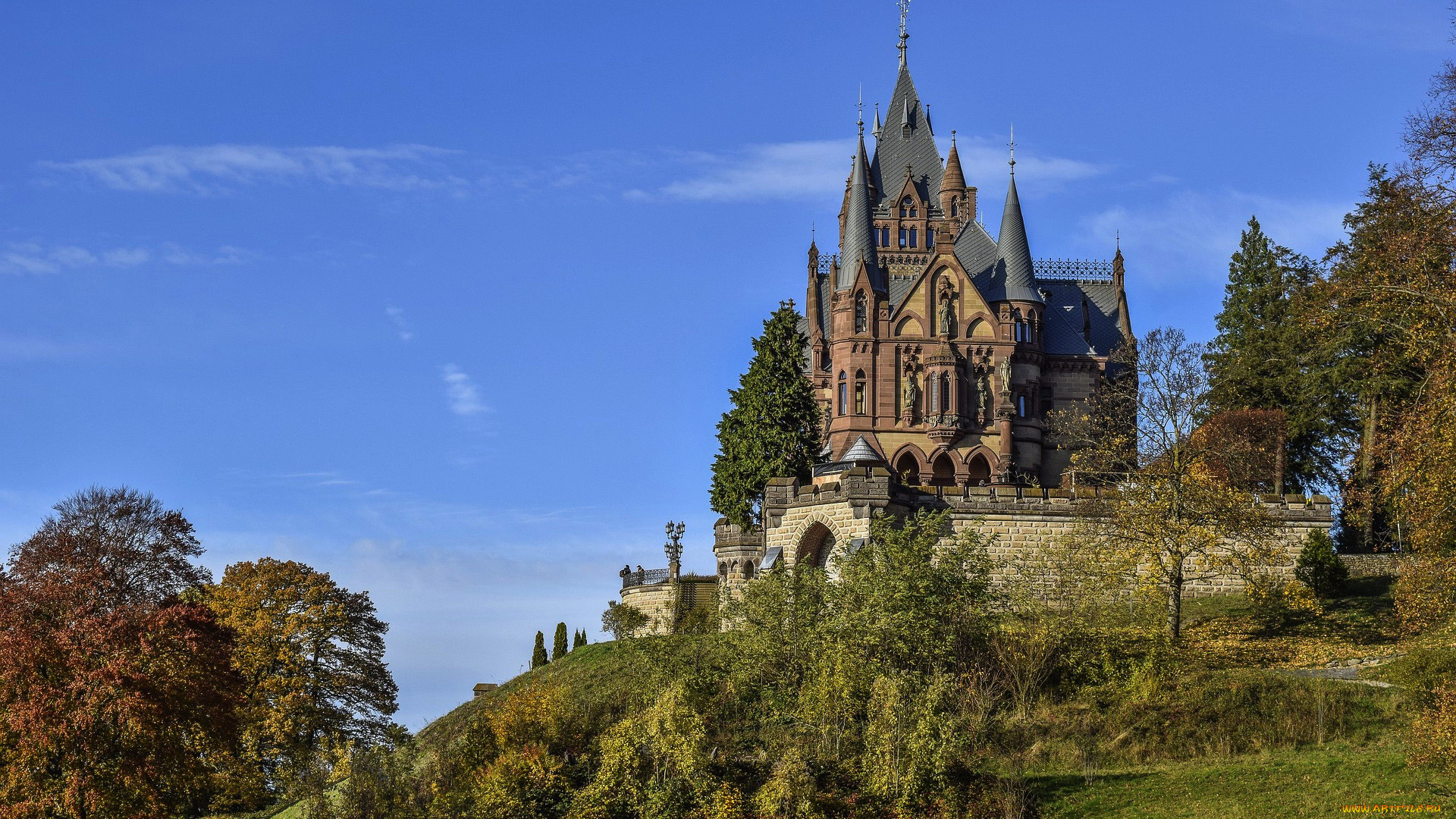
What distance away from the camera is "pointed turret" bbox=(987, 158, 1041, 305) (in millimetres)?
71188

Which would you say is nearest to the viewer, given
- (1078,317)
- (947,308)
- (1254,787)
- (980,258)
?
(1254,787)

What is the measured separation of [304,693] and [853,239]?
34.8m

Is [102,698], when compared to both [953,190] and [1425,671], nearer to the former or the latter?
[1425,671]

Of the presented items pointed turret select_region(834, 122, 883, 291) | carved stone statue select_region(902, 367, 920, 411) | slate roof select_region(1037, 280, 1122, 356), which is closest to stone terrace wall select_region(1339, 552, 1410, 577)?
carved stone statue select_region(902, 367, 920, 411)

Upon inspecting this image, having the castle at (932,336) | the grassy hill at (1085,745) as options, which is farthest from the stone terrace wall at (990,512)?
the grassy hill at (1085,745)

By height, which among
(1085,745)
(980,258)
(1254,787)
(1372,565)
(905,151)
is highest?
(905,151)

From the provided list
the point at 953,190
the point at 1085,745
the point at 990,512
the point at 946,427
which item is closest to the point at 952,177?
the point at 953,190

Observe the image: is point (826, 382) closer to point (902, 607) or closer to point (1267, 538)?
point (1267, 538)

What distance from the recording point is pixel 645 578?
6569 centimetres

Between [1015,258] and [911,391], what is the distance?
27.9 ft

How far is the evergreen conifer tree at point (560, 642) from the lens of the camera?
61.2 meters

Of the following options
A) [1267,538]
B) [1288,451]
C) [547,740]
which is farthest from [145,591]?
[1288,451]

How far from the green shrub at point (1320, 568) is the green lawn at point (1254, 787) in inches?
618

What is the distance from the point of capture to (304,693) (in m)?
47.4
